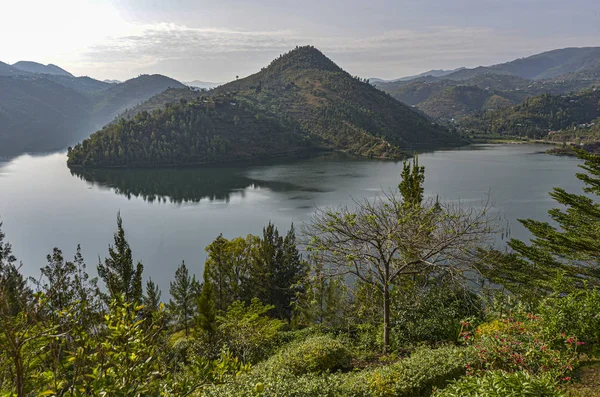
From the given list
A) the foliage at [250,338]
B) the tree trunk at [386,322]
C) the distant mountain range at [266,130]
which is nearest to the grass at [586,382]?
the tree trunk at [386,322]

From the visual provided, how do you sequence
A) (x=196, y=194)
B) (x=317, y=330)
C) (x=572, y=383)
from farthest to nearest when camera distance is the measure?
(x=196, y=194), (x=317, y=330), (x=572, y=383)

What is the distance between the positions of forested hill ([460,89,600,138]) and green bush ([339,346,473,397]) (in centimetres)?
15880

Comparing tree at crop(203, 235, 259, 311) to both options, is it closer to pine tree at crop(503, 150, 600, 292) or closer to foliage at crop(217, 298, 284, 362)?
foliage at crop(217, 298, 284, 362)

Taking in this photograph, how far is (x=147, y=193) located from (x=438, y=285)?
199ft

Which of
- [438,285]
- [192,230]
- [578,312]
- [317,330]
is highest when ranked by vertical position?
[578,312]

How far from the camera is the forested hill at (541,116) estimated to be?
156 metres

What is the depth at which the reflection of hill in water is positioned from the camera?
6162 centimetres

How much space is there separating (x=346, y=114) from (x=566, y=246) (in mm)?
132152

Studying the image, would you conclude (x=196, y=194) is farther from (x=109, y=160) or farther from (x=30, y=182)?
(x=109, y=160)

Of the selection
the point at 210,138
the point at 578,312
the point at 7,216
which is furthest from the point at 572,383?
the point at 210,138

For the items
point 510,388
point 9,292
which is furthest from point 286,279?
point 510,388

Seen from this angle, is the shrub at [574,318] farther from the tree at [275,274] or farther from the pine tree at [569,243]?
the tree at [275,274]

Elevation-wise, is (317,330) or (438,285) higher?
(438,285)

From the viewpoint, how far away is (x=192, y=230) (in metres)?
42.7
